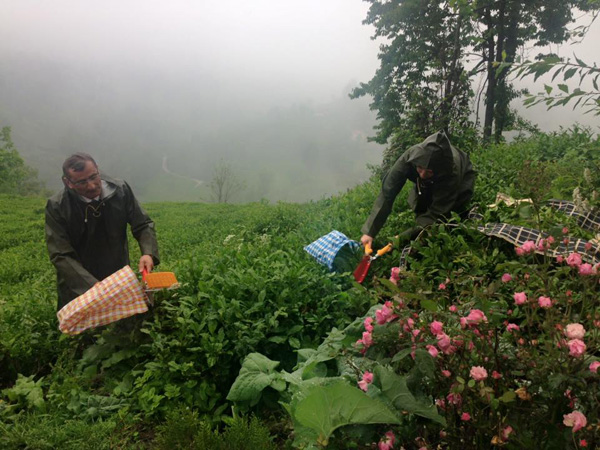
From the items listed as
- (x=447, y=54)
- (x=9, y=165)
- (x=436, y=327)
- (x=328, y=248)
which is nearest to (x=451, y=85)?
(x=447, y=54)

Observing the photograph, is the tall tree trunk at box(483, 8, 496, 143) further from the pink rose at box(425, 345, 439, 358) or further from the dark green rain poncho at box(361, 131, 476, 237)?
the pink rose at box(425, 345, 439, 358)

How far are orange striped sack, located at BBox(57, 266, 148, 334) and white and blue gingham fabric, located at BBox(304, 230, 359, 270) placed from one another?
1.57 meters

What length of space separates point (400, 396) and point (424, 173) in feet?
9.18

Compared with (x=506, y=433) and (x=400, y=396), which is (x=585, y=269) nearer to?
(x=506, y=433)

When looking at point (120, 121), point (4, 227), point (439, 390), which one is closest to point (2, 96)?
point (120, 121)

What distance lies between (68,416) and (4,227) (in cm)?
965

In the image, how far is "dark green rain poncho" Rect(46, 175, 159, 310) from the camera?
9.53 ft

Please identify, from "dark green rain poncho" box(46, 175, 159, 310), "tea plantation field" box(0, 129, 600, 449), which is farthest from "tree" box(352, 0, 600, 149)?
"dark green rain poncho" box(46, 175, 159, 310)

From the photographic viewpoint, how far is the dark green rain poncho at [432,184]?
3.60 meters

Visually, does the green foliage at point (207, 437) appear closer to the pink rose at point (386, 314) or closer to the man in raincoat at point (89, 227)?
the pink rose at point (386, 314)

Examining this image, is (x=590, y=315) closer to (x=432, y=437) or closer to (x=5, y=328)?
(x=432, y=437)

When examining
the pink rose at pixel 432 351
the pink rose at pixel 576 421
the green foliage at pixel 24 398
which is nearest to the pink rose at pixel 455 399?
the pink rose at pixel 432 351

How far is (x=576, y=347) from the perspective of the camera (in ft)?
3.06

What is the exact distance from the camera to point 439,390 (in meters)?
1.25
